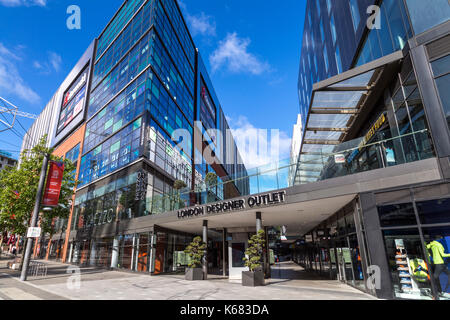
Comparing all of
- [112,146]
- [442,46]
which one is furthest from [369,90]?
[112,146]

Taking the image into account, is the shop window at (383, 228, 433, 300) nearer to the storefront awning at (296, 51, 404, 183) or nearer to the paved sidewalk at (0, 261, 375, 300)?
the paved sidewalk at (0, 261, 375, 300)

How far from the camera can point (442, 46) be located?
30.5 feet

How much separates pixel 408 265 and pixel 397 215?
1.70 m

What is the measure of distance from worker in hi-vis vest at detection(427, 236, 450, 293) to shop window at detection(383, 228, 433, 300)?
8.2 inches

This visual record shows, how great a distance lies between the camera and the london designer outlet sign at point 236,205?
43.7 ft

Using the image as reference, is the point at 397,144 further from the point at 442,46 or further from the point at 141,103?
the point at 141,103

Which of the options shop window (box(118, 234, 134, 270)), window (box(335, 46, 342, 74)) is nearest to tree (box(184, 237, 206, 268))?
shop window (box(118, 234, 134, 270))

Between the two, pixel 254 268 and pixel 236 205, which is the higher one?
pixel 236 205

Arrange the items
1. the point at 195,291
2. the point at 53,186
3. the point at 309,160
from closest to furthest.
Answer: the point at 195,291 → the point at 309,160 → the point at 53,186

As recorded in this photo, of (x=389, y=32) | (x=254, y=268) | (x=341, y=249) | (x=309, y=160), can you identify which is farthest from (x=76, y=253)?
(x=389, y=32)

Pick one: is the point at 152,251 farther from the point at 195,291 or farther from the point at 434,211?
the point at 434,211

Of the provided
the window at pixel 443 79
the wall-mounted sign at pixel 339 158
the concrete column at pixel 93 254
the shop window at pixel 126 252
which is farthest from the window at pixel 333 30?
the concrete column at pixel 93 254

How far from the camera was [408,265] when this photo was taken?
28.8 feet

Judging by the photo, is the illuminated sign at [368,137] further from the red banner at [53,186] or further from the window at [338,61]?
the red banner at [53,186]
